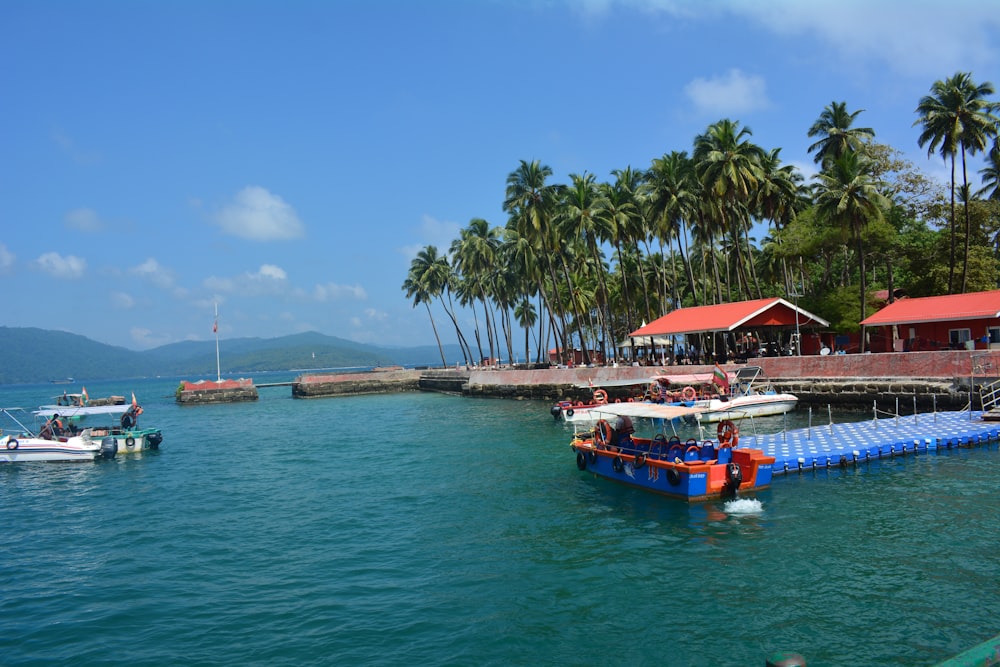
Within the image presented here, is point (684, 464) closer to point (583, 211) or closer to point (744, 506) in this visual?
point (744, 506)

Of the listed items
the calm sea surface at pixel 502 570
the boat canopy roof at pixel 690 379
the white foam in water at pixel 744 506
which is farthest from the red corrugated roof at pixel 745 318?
the white foam in water at pixel 744 506

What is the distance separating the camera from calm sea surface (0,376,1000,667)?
11586 mm

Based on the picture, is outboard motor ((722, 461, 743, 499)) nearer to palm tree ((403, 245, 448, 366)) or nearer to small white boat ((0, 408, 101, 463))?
small white boat ((0, 408, 101, 463))

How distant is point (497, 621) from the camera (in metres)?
12.6

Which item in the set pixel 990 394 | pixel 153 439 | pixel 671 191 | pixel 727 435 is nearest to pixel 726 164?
pixel 671 191

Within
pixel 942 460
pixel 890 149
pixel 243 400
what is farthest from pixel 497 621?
pixel 243 400

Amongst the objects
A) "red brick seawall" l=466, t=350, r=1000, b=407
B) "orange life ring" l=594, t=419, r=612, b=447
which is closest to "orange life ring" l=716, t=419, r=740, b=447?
"orange life ring" l=594, t=419, r=612, b=447

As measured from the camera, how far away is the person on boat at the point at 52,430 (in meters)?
35.8

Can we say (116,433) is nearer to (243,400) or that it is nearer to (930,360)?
(930,360)

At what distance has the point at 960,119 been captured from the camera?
4544cm

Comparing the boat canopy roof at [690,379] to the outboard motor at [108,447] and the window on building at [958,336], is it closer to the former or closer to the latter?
the window on building at [958,336]

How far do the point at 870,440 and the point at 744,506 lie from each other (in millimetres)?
9965

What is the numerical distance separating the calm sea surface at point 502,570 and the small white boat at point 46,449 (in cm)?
754

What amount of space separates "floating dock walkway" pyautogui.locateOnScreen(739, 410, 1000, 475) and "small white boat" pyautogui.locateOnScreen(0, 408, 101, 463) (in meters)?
32.0
